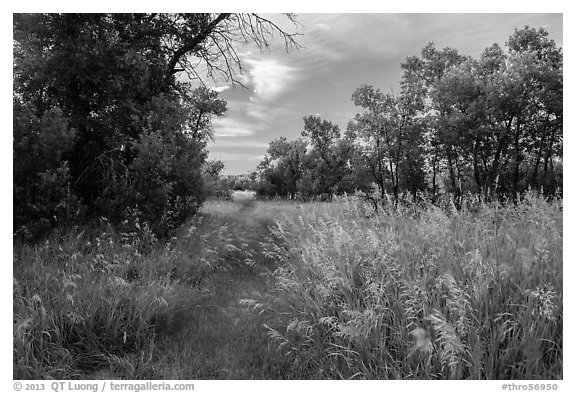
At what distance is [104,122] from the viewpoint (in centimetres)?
765

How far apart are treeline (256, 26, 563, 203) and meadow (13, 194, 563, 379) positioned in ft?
17.4

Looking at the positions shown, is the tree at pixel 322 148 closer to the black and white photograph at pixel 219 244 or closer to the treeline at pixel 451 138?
the treeline at pixel 451 138

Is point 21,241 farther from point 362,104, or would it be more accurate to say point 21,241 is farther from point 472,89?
point 472,89

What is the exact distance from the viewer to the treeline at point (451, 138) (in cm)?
1176

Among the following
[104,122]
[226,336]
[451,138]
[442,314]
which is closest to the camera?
[442,314]

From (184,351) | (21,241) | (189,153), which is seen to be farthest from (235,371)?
(189,153)

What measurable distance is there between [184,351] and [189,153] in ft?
18.1

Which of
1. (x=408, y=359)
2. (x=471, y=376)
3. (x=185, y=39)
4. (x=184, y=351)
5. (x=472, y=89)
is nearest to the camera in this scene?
(x=471, y=376)

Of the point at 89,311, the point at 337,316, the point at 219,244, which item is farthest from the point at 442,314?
the point at 219,244

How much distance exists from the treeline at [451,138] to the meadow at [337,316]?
5.31 m

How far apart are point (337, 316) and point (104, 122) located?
6.40m

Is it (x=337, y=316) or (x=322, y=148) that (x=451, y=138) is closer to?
(x=322, y=148)

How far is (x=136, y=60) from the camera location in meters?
7.52

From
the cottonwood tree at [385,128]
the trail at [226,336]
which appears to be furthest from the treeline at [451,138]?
the trail at [226,336]
